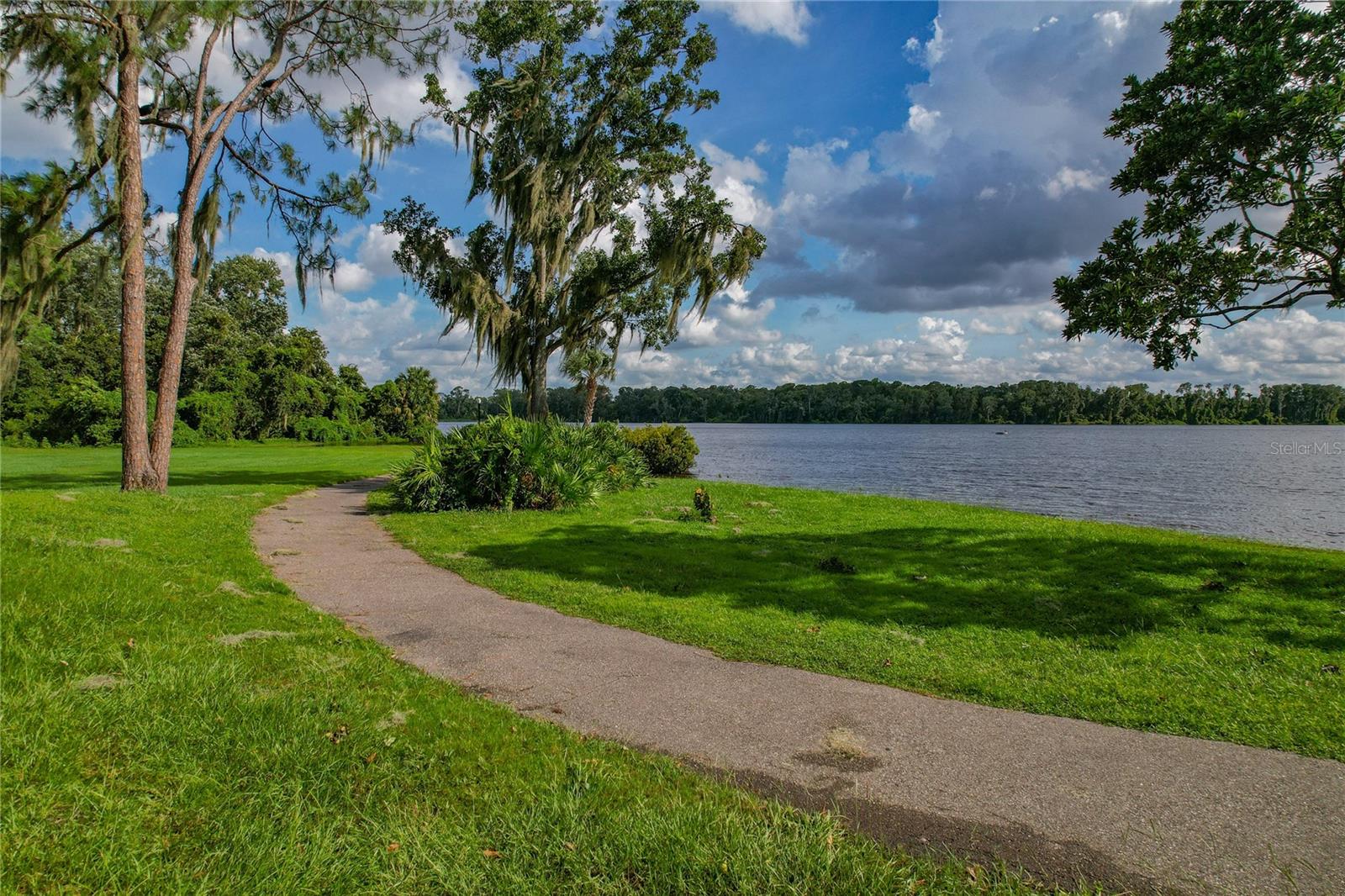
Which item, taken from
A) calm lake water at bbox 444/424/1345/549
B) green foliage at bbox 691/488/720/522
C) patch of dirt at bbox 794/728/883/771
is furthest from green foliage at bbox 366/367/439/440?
patch of dirt at bbox 794/728/883/771

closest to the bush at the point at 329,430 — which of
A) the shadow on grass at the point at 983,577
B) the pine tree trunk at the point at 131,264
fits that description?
the pine tree trunk at the point at 131,264

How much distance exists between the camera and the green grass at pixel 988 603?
4.89 meters

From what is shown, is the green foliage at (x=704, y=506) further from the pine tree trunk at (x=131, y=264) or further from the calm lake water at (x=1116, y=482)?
the calm lake water at (x=1116, y=482)

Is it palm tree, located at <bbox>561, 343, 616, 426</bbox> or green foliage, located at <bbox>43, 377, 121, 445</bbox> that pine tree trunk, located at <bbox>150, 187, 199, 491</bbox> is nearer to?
palm tree, located at <bbox>561, 343, 616, 426</bbox>

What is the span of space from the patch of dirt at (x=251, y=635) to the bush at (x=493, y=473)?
8.82 metres

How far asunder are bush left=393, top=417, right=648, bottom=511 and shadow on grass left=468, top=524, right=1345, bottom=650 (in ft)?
8.54

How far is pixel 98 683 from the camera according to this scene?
3836mm

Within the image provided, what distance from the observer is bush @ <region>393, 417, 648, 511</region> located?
47.2ft

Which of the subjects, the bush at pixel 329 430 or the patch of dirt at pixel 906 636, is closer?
the patch of dirt at pixel 906 636

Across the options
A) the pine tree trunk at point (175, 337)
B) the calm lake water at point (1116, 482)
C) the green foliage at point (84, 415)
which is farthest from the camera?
the green foliage at point (84, 415)

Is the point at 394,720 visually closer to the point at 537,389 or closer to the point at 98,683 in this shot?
the point at 98,683

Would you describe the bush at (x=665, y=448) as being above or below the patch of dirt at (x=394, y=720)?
above

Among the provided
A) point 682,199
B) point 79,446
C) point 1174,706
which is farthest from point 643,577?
point 79,446

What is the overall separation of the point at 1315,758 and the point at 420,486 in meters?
13.8
